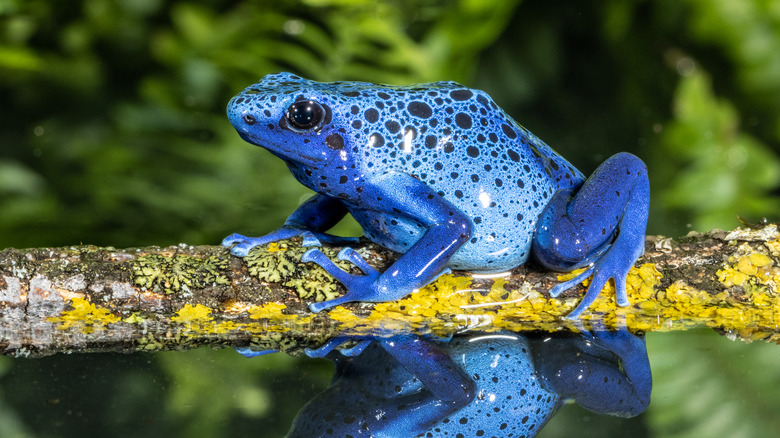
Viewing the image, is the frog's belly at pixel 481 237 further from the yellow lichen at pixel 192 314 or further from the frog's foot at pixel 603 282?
the yellow lichen at pixel 192 314

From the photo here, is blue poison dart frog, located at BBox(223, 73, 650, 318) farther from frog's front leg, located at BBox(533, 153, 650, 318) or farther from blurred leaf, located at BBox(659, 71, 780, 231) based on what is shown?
blurred leaf, located at BBox(659, 71, 780, 231)

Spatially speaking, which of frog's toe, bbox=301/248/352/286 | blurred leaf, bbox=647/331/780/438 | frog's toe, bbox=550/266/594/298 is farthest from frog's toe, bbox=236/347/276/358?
blurred leaf, bbox=647/331/780/438

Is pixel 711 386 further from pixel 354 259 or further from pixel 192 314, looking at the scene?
pixel 192 314

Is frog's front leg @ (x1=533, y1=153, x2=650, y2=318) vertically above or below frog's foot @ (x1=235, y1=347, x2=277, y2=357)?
above

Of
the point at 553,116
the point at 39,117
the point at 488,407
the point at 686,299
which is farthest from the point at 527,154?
the point at 39,117

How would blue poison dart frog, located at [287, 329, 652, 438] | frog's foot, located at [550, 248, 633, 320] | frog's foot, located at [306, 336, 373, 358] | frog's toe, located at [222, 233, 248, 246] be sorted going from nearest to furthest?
1. blue poison dart frog, located at [287, 329, 652, 438]
2. frog's foot, located at [306, 336, 373, 358]
3. frog's foot, located at [550, 248, 633, 320]
4. frog's toe, located at [222, 233, 248, 246]

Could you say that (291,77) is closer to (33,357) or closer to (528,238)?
(528,238)
